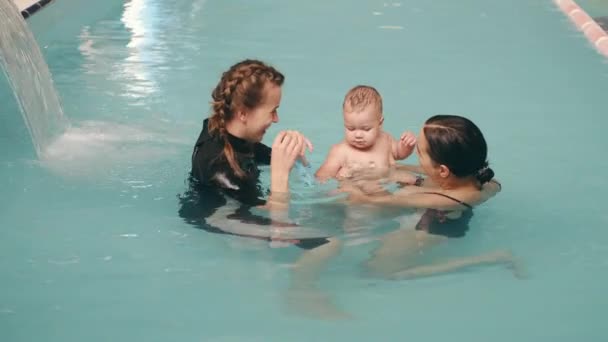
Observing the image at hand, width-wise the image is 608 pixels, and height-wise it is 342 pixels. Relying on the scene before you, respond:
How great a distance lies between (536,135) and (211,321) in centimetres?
295

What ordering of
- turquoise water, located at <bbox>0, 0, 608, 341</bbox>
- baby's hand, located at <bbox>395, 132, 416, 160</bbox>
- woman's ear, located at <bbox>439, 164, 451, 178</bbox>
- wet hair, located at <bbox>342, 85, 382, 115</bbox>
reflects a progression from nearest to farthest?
1. turquoise water, located at <bbox>0, 0, 608, 341</bbox>
2. woman's ear, located at <bbox>439, 164, 451, 178</bbox>
3. wet hair, located at <bbox>342, 85, 382, 115</bbox>
4. baby's hand, located at <bbox>395, 132, 416, 160</bbox>

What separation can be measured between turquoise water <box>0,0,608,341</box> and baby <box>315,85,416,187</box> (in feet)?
1.66

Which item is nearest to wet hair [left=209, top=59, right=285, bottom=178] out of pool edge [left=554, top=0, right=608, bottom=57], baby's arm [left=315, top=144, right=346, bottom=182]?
baby's arm [left=315, top=144, right=346, bottom=182]

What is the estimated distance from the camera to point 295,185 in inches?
176

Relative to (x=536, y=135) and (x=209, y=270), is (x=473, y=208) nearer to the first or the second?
(x=209, y=270)

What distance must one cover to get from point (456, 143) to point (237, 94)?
87cm

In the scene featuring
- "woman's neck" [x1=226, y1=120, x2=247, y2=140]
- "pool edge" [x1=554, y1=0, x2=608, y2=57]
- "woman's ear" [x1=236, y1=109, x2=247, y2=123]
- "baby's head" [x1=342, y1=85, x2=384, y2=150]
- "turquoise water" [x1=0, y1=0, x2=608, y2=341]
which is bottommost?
"pool edge" [x1=554, y1=0, x2=608, y2=57]

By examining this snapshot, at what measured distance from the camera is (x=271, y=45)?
308 inches

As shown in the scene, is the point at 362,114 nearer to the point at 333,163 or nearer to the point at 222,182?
the point at 333,163

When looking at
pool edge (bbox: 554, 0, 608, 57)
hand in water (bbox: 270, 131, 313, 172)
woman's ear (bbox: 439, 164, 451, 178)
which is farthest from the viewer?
pool edge (bbox: 554, 0, 608, 57)

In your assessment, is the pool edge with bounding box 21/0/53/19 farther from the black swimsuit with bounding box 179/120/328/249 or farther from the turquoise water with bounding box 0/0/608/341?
the black swimsuit with bounding box 179/120/328/249

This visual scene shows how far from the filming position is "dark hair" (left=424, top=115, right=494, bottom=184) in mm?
3770

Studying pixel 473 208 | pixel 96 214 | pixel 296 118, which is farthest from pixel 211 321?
pixel 296 118

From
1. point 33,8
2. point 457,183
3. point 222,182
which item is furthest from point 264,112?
point 33,8
